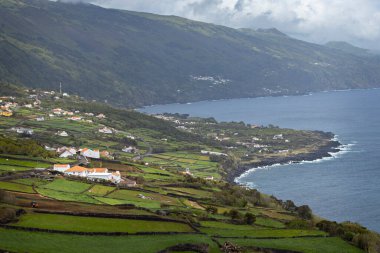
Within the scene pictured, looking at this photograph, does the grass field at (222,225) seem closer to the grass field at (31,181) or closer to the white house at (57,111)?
the grass field at (31,181)

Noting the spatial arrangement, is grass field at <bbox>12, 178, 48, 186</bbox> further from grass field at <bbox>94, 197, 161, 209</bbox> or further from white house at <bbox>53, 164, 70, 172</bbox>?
white house at <bbox>53, 164, 70, 172</bbox>

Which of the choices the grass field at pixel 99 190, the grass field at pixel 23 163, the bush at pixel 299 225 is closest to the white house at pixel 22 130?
the grass field at pixel 23 163

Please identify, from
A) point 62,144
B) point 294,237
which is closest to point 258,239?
point 294,237

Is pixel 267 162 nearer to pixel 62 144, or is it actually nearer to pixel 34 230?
pixel 62 144

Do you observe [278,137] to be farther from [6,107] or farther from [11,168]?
[11,168]

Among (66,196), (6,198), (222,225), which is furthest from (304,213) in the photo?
(6,198)
